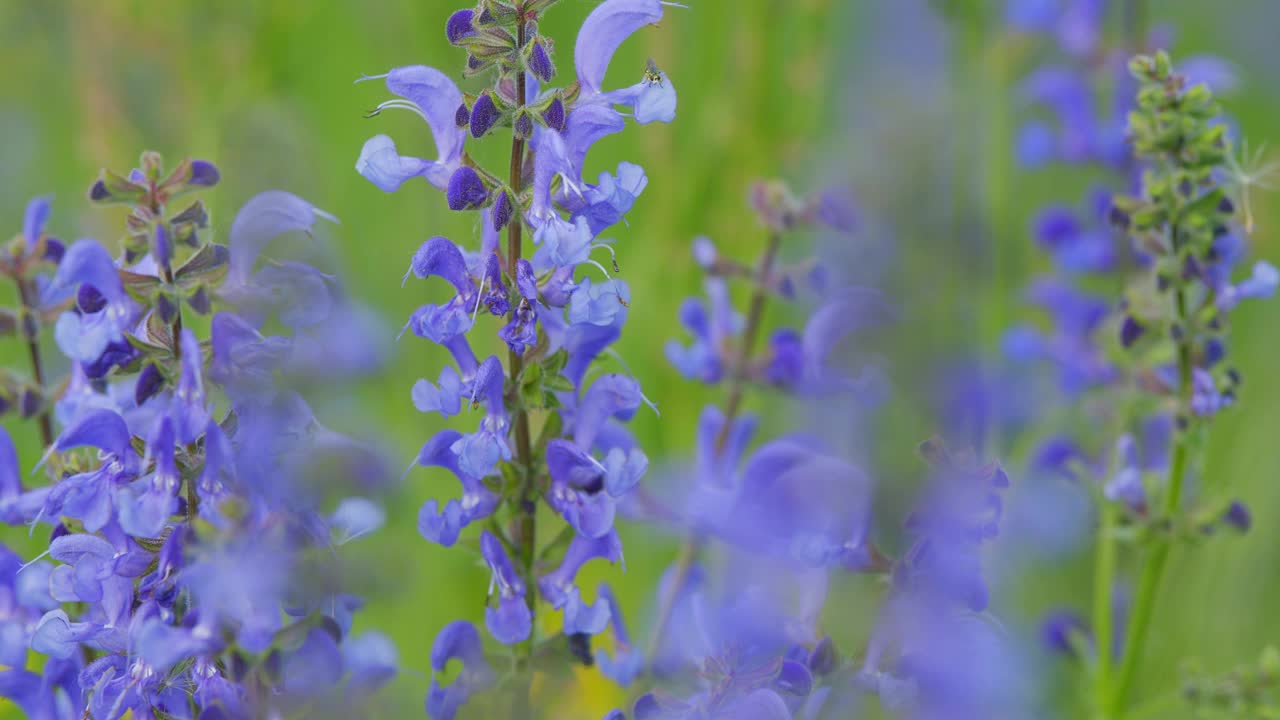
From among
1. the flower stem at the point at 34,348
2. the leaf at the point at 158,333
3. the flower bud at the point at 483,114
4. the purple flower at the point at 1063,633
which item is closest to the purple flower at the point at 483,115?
the flower bud at the point at 483,114

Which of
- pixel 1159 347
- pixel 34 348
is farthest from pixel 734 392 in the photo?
pixel 34 348

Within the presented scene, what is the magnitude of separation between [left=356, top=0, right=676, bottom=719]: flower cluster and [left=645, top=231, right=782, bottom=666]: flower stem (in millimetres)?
373

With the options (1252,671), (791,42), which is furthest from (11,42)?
(1252,671)

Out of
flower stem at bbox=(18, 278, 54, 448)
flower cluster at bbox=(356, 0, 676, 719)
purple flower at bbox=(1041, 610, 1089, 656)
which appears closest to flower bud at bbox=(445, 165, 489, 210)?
flower cluster at bbox=(356, 0, 676, 719)

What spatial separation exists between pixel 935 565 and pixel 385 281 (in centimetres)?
207

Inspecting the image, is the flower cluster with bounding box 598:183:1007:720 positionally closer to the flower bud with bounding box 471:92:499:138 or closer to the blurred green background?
the blurred green background

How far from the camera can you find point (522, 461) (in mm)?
1304

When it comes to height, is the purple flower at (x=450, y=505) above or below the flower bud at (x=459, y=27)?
below

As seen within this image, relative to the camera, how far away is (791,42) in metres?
3.01

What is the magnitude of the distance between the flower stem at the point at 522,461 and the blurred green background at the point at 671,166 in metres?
0.39

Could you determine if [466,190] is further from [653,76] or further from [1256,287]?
[1256,287]

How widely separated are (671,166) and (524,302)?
159cm

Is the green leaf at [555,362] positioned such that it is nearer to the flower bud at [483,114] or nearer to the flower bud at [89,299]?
the flower bud at [483,114]

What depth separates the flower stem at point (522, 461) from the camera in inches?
48.1
